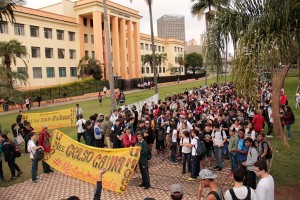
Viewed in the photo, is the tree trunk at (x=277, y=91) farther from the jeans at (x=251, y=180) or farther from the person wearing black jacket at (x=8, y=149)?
the person wearing black jacket at (x=8, y=149)

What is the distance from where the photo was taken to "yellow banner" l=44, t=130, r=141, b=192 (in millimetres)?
8094

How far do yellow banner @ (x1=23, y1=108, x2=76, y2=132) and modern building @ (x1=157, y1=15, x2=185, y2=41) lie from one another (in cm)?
16938

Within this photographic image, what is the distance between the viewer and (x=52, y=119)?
1889cm

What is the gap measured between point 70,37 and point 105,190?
44597 millimetres

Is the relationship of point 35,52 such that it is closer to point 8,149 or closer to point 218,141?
point 8,149

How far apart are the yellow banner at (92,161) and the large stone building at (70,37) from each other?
31504 millimetres

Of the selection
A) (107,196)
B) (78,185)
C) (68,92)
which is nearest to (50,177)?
(78,185)

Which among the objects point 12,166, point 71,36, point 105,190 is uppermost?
point 71,36

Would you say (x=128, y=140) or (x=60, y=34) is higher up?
(x=60, y=34)

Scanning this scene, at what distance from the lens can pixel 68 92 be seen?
38.8 meters

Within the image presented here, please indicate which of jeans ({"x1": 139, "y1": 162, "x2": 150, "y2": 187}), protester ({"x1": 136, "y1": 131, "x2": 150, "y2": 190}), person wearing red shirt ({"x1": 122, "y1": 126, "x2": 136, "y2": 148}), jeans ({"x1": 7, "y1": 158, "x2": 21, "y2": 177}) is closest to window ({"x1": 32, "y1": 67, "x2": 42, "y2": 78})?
jeans ({"x1": 7, "y1": 158, "x2": 21, "y2": 177})

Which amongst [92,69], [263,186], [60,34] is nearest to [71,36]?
[60,34]

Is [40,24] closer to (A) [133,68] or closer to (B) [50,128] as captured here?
(A) [133,68]

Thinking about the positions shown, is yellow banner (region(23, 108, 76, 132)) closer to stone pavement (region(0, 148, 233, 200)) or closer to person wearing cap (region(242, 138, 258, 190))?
stone pavement (region(0, 148, 233, 200))
